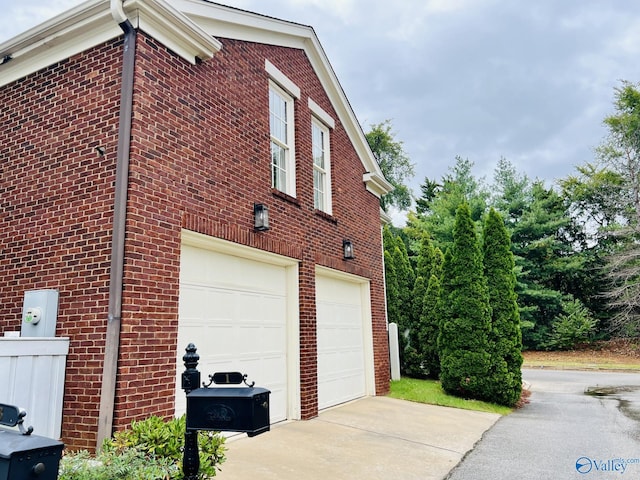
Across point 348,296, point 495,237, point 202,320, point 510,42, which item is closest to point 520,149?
point 510,42

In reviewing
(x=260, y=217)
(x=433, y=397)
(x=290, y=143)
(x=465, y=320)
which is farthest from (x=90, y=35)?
(x=433, y=397)

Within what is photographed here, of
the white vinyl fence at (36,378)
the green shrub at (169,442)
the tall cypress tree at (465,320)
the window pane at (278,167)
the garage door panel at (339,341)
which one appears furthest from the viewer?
the tall cypress tree at (465,320)

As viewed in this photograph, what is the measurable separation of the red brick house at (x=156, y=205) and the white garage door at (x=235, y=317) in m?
0.02

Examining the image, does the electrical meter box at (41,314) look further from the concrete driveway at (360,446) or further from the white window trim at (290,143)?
the white window trim at (290,143)

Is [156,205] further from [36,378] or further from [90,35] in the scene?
[90,35]

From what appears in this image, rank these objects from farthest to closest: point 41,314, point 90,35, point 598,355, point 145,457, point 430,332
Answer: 1. point 598,355
2. point 430,332
3. point 90,35
4. point 41,314
5. point 145,457

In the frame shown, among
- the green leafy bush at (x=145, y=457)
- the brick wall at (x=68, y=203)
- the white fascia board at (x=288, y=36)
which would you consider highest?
the white fascia board at (x=288, y=36)

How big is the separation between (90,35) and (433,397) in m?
8.36

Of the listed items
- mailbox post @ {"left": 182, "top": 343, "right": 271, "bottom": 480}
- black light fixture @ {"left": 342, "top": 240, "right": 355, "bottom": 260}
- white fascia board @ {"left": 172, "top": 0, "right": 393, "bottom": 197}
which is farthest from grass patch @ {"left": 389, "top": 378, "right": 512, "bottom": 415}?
mailbox post @ {"left": 182, "top": 343, "right": 271, "bottom": 480}

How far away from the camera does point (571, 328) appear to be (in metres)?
23.2

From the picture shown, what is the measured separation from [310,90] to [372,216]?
3.34 m

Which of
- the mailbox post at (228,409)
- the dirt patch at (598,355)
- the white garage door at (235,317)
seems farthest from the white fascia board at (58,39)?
the dirt patch at (598,355)

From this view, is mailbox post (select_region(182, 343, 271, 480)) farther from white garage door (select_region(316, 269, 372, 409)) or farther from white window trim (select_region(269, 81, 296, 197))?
white garage door (select_region(316, 269, 372, 409))

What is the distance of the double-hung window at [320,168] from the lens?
8.52 m
